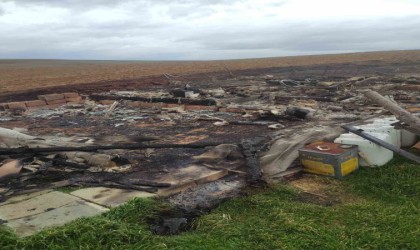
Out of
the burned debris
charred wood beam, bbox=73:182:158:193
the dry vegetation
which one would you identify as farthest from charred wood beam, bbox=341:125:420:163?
the dry vegetation

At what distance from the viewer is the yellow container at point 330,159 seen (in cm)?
595

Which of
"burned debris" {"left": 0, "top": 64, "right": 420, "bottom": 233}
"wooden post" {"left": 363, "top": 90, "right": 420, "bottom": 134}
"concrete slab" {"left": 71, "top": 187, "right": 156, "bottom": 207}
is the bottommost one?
"concrete slab" {"left": 71, "top": 187, "right": 156, "bottom": 207}

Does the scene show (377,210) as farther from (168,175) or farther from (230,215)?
(168,175)

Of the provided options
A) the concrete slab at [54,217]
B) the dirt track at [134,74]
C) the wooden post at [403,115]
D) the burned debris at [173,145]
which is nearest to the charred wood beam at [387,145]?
the burned debris at [173,145]

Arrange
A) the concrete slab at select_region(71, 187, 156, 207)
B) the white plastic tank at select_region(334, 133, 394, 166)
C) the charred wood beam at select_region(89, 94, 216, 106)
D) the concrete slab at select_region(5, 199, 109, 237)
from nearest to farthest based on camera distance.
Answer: the concrete slab at select_region(5, 199, 109, 237), the concrete slab at select_region(71, 187, 156, 207), the white plastic tank at select_region(334, 133, 394, 166), the charred wood beam at select_region(89, 94, 216, 106)

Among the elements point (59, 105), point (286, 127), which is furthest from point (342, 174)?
point (59, 105)

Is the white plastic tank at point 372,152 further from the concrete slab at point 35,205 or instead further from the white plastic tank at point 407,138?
the concrete slab at point 35,205

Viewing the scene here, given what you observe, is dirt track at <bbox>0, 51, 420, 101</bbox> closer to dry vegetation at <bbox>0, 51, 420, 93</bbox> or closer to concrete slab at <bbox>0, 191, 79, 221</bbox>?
dry vegetation at <bbox>0, 51, 420, 93</bbox>

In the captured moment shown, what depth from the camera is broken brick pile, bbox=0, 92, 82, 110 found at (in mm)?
15805

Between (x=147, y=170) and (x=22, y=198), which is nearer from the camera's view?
(x=22, y=198)

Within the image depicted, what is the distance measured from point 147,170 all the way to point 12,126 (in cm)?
696

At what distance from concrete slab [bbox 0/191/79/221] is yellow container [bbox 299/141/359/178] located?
3293 mm

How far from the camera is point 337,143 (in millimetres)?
6633

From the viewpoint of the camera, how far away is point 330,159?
236 inches
